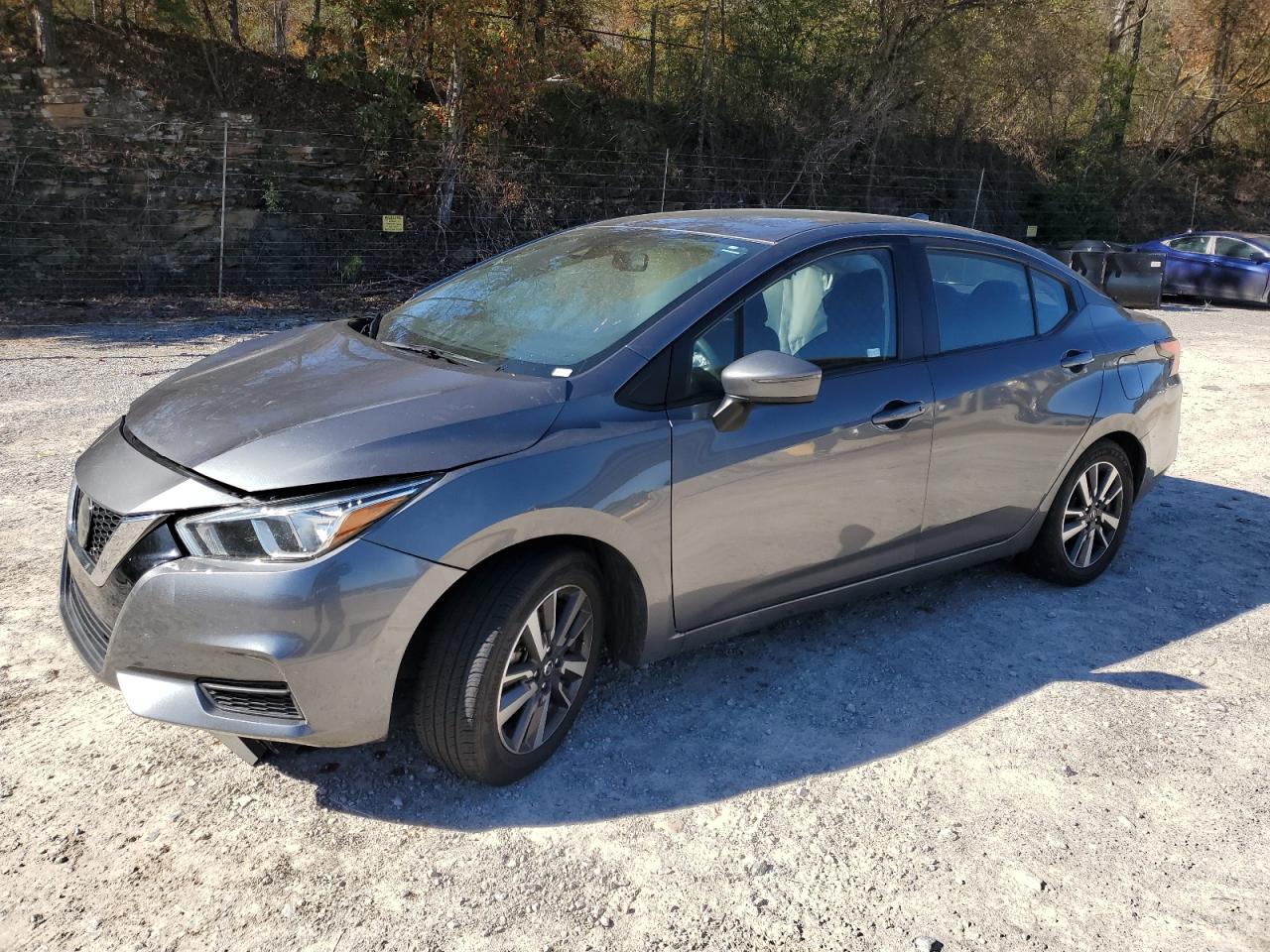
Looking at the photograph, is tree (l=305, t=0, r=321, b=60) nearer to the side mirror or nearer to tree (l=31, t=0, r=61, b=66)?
tree (l=31, t=0, r=61, b=66)

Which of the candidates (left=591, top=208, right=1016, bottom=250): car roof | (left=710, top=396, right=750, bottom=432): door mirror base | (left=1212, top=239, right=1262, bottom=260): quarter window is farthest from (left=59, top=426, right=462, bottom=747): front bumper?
(left=1212, top=239, right=1262, bottom=260): quarter window

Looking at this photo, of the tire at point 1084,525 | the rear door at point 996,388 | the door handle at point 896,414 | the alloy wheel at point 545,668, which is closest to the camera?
the alloy wheel at point 545,668

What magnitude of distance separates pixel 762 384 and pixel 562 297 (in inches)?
36.6

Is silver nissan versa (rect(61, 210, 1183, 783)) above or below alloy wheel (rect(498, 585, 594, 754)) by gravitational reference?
above

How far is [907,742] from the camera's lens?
3520mm

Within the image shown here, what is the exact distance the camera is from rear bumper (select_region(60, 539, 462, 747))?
2629 millimetres

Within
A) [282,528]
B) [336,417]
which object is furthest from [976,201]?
[282,528]

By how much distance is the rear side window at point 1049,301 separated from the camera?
4617 millimetres

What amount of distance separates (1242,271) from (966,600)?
53.3 feet

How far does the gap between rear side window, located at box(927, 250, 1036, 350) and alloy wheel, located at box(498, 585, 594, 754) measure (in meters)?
1.93

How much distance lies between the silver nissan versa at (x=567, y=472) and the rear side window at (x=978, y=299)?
0.5 inches

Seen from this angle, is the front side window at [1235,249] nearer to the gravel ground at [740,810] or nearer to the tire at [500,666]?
the gravel ground at [740,810]

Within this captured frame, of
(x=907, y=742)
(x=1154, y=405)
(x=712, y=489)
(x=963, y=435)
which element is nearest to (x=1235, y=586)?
(x=1154, y=405)

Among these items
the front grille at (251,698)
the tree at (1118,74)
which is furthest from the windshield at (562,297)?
the tree at (1118,74)
